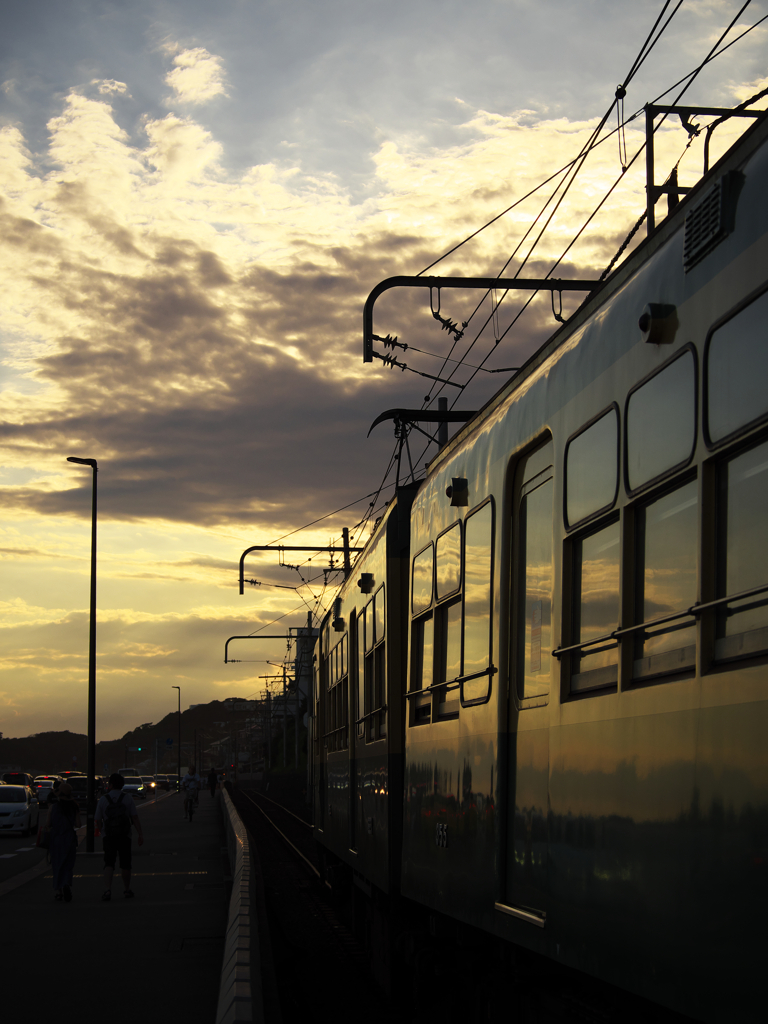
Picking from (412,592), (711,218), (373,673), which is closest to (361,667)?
(373,673)

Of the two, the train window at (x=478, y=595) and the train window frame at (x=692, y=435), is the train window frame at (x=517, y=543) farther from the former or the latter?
the train window frame at (x=692, y=435)

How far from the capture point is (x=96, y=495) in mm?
29938

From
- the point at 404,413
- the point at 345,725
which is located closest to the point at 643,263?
the point at 345,725

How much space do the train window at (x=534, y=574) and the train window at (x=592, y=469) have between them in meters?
0.39

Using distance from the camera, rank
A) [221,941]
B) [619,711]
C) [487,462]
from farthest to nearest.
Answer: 1. [221,941]
2. [487,462]
3. [619,711]

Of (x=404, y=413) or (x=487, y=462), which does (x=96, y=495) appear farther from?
(x=487, y=462)

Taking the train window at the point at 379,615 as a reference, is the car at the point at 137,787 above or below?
below

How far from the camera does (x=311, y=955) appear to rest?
12398mm

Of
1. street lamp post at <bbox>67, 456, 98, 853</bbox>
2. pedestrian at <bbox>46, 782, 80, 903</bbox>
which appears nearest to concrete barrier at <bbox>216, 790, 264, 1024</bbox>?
pedestrian at <bbox>46, 782, 80, 903</bbox>

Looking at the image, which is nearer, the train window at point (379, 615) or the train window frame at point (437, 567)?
the train window frame at point (437, 567)

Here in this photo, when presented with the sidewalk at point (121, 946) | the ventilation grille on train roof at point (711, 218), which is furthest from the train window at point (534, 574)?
the sidewalk at point (121, 946)

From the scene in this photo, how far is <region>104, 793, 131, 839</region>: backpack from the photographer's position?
15.2 metres

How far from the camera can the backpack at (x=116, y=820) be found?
49.8 ft

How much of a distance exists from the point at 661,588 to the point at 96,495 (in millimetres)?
27513
